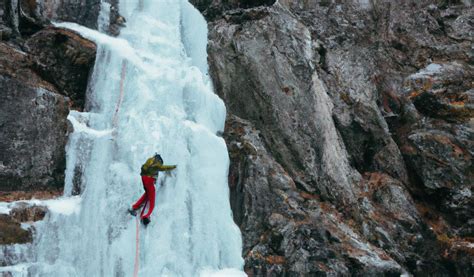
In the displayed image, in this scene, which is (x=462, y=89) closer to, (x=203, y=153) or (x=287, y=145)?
(x=287, y=145)

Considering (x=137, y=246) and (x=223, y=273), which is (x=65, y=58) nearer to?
(x=137, y=246)

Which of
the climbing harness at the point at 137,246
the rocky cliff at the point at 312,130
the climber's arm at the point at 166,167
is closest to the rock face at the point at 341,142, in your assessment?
the rocky cliff at the point at 312,130

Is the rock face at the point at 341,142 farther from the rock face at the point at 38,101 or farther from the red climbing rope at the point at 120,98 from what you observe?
the rock face at the point at 38,101

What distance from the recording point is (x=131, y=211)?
10695mm

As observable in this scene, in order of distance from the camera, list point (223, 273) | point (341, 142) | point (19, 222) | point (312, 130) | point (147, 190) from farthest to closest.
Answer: point (341, 142) → point (312, 130) → point (223, 273) → point (147, 190) → point (19, 222)

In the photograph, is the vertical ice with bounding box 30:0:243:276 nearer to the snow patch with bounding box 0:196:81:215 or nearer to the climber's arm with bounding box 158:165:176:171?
the snow patch with bounding box 0:196:81:215

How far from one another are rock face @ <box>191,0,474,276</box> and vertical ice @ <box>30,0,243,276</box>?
0.80 m

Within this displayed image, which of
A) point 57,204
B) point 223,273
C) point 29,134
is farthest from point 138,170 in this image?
point 223,273

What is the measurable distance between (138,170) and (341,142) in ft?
19.4

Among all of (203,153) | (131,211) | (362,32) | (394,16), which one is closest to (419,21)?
(394,16)

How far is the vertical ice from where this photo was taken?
1008cm

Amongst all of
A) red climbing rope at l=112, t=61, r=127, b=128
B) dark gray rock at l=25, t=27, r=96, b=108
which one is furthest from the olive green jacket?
dark gray rock at l=25, t=27, r=96, b=108

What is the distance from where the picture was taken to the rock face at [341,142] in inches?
479

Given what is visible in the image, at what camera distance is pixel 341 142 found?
14484 millimetres
